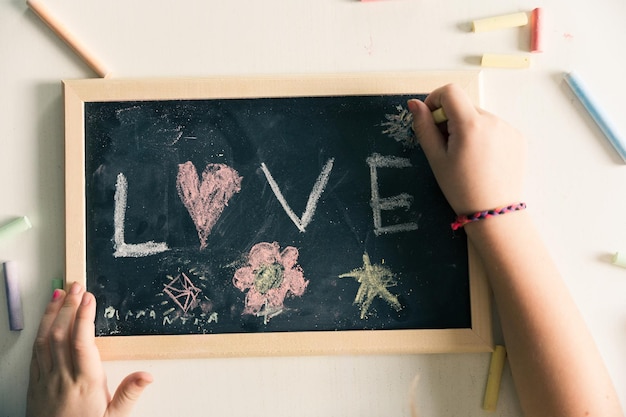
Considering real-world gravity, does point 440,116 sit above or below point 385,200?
above

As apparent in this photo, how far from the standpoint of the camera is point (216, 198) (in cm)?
86

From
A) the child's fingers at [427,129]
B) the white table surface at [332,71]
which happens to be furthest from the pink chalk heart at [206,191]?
the child's fingers at [427,129]

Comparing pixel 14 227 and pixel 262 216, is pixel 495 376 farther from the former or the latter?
pixel 14 227

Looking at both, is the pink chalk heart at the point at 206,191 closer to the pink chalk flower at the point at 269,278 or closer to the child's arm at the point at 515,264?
the pink chalk flower at the point at 269,278

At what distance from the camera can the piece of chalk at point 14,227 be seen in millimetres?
860

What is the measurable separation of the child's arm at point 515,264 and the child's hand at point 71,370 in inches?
19.4

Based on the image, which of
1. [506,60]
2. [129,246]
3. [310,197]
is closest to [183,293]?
[129,246]

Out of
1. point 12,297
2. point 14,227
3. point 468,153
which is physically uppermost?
point 468,153

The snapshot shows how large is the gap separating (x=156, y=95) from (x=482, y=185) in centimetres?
48

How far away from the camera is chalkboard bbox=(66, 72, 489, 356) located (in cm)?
85

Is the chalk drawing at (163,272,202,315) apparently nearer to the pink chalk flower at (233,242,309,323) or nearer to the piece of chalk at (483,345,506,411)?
the pink chalk flower at (233,242,309,323)

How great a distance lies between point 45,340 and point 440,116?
634 mm

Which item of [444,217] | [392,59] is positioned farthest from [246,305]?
[392,59]

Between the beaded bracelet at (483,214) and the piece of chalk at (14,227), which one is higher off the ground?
the beaded bracelet at (483,214)
